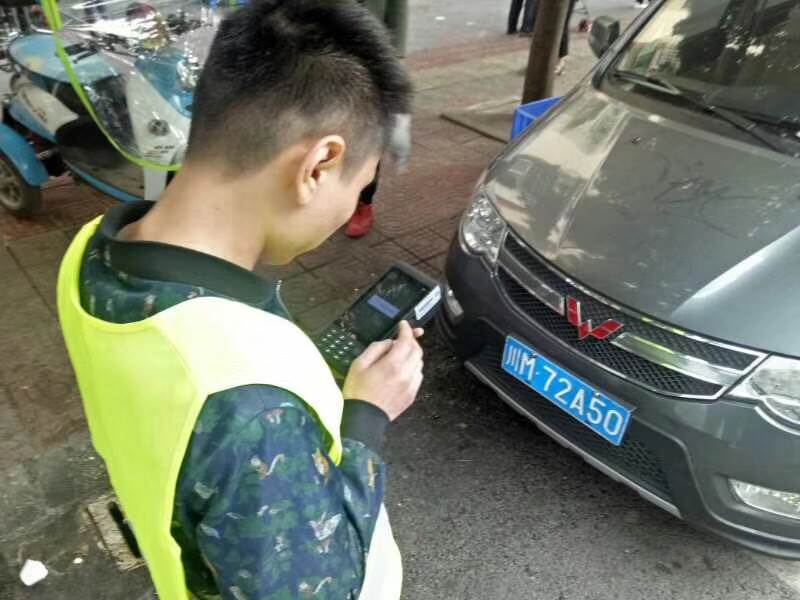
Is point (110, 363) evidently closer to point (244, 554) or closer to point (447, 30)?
point (244, 554)

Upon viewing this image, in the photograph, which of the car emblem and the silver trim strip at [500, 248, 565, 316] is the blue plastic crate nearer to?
the silver trim strip at [500, 248, 565, 316]

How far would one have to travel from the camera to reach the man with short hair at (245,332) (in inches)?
28.3

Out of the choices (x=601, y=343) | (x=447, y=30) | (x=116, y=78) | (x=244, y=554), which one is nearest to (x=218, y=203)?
(x=244, y=554)

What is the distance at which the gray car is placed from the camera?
1855 millimetres

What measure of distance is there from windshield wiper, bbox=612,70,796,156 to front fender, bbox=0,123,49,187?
315 centimetres

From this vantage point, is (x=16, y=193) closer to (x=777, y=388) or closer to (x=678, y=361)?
(x=678, y=361)

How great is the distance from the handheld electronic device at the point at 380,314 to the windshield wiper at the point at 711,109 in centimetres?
158

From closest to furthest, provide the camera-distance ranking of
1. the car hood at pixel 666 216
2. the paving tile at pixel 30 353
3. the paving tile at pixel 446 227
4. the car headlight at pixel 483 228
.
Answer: the car hood at pixel 666 216 → the car headlight at pixel 483 228 → the paving tile at pixel 30 353 → the paving tile at pixel 446 227

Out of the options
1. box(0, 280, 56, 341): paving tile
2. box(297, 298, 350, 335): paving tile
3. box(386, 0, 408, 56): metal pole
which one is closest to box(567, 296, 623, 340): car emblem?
box(297, 298, 350, 335): paving tile

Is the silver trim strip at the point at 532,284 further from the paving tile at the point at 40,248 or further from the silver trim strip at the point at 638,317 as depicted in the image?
the paving tile at the point at 40,248

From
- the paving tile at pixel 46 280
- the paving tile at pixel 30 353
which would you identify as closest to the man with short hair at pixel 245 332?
the paving tile at pixel 30 353

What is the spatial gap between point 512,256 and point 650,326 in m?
0.55

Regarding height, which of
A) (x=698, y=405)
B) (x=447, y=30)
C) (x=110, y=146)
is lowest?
(x=447, y=30)

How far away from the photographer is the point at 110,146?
12.4 feet
